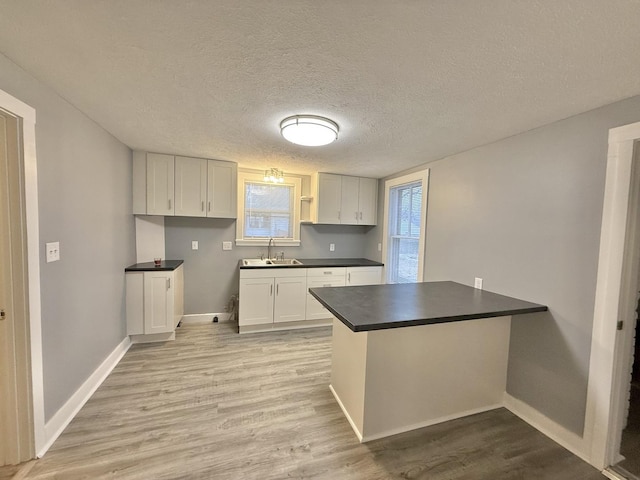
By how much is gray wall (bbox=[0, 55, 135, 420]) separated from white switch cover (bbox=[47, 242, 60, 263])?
0.04 meters

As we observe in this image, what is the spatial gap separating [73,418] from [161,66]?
2449 mm

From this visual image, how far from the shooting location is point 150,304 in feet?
9.82

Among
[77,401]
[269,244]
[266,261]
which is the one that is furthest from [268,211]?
[77,401]

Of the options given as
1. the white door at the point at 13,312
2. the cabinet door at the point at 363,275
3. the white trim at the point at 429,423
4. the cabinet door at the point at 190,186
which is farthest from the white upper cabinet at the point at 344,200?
the white door at the point at 13,312

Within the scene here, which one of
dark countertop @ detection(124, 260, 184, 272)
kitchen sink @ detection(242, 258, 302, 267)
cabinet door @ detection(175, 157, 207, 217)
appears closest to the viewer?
dark countertop @ detection(124, 260, 184, 272)

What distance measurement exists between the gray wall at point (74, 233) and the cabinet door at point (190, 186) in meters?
0.61

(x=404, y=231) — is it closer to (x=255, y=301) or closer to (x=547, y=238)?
(x=547, y=238)

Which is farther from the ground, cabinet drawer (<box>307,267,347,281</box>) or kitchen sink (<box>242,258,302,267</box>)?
kitchen sink (<box>242,258,302,267</box>)

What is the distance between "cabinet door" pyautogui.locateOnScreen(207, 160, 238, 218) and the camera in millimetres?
3367

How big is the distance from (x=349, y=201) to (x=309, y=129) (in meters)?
2.18

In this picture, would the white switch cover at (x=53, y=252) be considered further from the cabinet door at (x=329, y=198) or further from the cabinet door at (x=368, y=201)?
the cabinet door at (x=368, y=201)

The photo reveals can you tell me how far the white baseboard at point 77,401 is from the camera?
5.40ft

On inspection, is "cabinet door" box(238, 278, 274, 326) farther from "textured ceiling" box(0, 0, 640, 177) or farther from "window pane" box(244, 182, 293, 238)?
"textured ceiling" box(0, 0, 640, 177)

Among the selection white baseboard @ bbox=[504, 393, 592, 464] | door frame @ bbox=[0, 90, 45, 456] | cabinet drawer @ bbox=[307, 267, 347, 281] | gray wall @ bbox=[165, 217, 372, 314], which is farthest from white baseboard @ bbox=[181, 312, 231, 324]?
white baseboard @ bbox=[504, 393, 592, 464]
